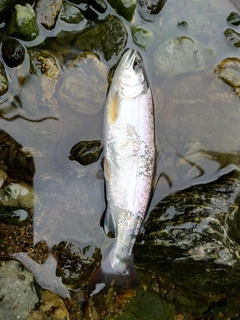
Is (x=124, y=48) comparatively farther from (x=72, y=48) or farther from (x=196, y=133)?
(x=196, y=133)

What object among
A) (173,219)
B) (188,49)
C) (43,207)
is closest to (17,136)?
(43,207)

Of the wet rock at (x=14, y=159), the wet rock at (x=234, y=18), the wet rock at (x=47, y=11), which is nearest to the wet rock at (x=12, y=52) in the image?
the wet rock at (x=47, y=11)

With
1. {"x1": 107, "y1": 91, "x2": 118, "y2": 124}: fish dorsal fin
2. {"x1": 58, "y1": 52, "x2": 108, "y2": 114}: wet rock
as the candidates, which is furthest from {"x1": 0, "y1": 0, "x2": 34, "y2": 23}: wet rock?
{"x1": 107, "y1": 91, "x2": 118, "y2": 124}: fish dorsal fin

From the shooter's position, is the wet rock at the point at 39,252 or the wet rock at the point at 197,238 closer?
the wet rock at the point at 197,238

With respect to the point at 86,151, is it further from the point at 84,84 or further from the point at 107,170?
the point at 84,84

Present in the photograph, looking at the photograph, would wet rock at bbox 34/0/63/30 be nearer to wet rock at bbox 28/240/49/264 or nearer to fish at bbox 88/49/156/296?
fish at bbox 88/49/156/296

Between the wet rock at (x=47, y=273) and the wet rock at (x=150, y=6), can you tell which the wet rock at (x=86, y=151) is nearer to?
the wet rock at (x=47, y=273)
